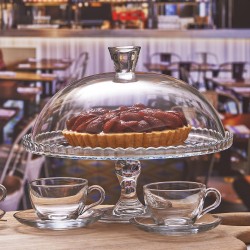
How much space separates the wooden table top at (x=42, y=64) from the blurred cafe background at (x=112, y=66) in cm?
1

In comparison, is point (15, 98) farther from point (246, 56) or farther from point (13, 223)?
point (13, 223)

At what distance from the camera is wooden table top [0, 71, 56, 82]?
8.41 m

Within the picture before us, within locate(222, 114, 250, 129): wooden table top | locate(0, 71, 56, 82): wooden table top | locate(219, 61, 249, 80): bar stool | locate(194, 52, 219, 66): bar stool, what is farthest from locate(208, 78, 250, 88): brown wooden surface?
locate(0, 71, 56, 82): wooden table top

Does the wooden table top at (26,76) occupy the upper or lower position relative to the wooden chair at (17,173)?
upper

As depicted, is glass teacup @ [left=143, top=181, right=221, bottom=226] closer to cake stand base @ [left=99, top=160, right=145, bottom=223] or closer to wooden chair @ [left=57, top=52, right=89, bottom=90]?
cake stand base @ [left=99, top=160, right=145, bottom=223]

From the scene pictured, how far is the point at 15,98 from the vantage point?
728 cm

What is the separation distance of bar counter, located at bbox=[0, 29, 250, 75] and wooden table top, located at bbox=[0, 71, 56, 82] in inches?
29.7

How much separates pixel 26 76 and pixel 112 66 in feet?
5.41

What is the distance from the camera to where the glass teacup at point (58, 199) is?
67.4 inches

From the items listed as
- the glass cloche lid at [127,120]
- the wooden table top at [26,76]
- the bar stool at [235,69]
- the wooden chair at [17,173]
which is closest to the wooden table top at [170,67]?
the bar stool at [235,69]

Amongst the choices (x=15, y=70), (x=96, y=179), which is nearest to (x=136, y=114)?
(x=96, y=179)

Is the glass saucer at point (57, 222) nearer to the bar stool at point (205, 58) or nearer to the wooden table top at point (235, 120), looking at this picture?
the wooden table top at point (235, 120)

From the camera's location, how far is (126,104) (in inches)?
78.6

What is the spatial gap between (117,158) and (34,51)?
7.99 m
